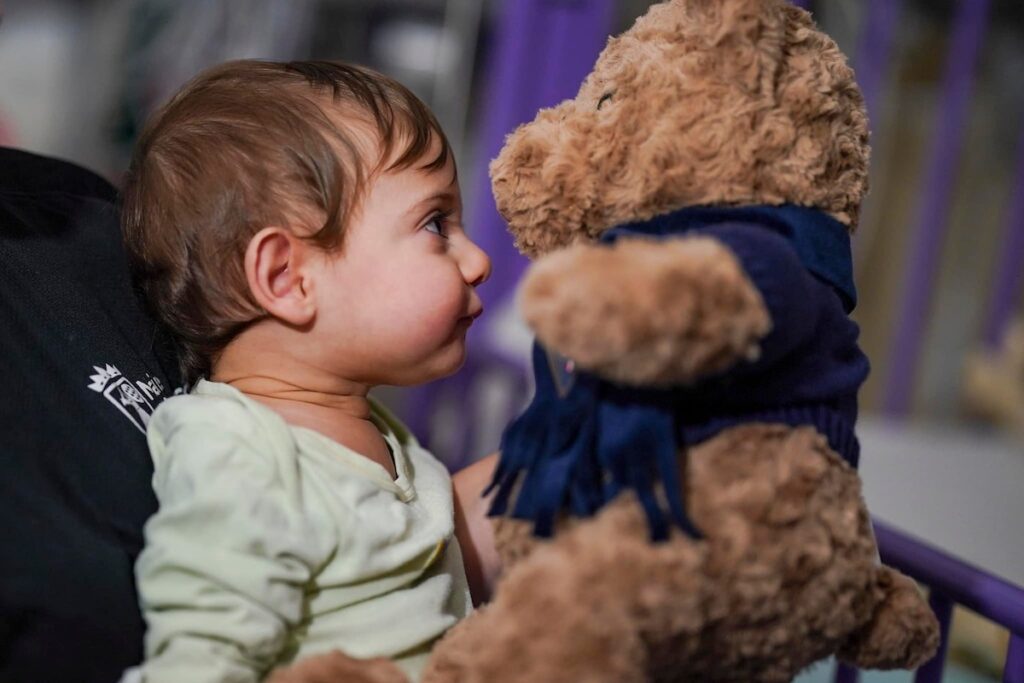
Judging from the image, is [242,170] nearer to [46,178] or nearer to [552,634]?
[46,178]

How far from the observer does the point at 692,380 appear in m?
0.63

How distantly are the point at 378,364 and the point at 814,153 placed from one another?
1.31 ft

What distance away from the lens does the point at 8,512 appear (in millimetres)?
760

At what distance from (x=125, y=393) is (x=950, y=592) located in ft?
2.49

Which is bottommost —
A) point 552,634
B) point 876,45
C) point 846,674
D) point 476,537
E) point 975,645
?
point 975,645

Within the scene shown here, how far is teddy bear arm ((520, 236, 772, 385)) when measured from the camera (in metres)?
0.57

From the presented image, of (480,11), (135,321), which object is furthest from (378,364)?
(480,11)

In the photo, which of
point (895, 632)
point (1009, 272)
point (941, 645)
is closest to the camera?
point (895, 632)

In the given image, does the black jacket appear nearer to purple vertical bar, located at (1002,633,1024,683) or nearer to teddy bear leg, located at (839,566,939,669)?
teddy bear leg, located at (839,566,939,669)

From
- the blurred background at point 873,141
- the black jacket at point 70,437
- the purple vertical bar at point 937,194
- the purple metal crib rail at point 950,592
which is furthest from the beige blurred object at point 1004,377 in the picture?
the black jacket at point 70,437

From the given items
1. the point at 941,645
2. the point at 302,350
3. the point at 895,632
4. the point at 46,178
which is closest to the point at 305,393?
the point at 302,350

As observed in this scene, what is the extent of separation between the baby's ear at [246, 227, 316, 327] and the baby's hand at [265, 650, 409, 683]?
30cm

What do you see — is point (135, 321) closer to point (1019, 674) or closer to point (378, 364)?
point (378, 364)

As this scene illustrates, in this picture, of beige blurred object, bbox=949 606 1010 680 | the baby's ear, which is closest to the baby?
the baby's ear
